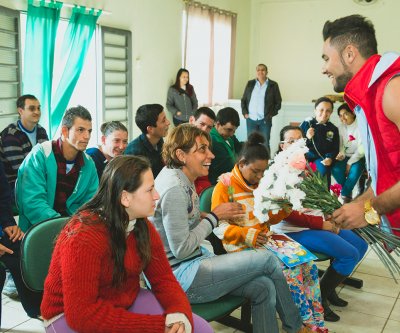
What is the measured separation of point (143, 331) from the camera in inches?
60.4

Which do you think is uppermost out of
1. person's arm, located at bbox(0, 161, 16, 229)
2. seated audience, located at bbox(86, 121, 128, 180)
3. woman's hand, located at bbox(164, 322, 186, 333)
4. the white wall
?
the white wall

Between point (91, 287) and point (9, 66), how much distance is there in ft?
11.7

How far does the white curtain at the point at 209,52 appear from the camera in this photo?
288 inches

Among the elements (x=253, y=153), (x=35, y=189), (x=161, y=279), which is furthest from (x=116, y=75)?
(x=161, y=279)

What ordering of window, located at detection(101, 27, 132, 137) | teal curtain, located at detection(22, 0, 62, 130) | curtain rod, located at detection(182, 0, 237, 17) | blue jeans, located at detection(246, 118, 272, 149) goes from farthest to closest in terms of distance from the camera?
blue jeans, located at detection(246, 118, 272, 149) < curtain rod, located at detection(182, 0, 237, 17) < window, located at detection(101, 27, 132, 137) < teal curtain, located at detection(22, 0, 62, 130)

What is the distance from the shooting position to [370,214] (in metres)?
1.62

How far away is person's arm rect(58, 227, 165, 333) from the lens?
144 centimetres

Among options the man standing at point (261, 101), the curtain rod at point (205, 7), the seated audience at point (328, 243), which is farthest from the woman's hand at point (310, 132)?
the curtain rod at point (205, 7)

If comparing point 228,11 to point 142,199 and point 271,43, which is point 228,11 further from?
point 142,199

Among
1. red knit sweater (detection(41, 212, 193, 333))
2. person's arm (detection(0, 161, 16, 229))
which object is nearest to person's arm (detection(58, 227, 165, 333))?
red knit sweater (detection(41, 212, 193, 333))

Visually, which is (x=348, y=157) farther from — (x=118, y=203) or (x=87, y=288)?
(x=87, y=288)

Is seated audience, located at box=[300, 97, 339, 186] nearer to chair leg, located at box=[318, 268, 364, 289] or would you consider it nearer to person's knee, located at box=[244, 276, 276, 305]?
chair leg, located at box=[318, 268, 364, 289]

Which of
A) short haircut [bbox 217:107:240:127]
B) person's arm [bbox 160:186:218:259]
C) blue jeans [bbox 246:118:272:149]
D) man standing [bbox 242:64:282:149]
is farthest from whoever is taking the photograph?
blue jeans [bbox 246:118:272:149]

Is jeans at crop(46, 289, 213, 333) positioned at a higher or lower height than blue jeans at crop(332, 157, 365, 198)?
lower
